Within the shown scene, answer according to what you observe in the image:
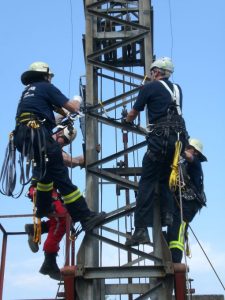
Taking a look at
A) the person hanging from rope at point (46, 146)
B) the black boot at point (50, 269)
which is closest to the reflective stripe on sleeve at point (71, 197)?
the person hanging from rope at point (46, 146)

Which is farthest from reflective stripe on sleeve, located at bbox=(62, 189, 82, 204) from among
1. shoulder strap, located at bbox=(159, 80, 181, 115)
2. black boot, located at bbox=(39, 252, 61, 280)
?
black boot, located at bbox=(39, 252, 61, 280)

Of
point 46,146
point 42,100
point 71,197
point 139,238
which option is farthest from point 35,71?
point 139,238

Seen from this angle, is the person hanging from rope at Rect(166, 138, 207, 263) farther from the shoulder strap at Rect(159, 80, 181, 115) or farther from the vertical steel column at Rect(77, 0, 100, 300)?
the vertical steel column at Rect(77, 0, 100, 300)

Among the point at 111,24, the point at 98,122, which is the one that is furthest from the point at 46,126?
the point at 111,24

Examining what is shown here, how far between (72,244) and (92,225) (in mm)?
1509

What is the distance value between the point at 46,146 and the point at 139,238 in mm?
1400

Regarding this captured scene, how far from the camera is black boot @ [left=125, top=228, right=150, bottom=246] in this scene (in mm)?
6145

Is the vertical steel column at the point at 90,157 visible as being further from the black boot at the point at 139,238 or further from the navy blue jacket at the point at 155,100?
the navy blue jacket at the point at 155,100

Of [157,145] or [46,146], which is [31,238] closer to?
[46,146]

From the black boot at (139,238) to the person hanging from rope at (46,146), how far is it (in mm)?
411

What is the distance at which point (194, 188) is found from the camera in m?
7.30

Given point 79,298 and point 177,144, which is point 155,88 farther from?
point 79,298

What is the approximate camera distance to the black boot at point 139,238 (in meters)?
6.14

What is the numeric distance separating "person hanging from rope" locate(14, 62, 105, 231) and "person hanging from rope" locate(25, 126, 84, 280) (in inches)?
40.5
